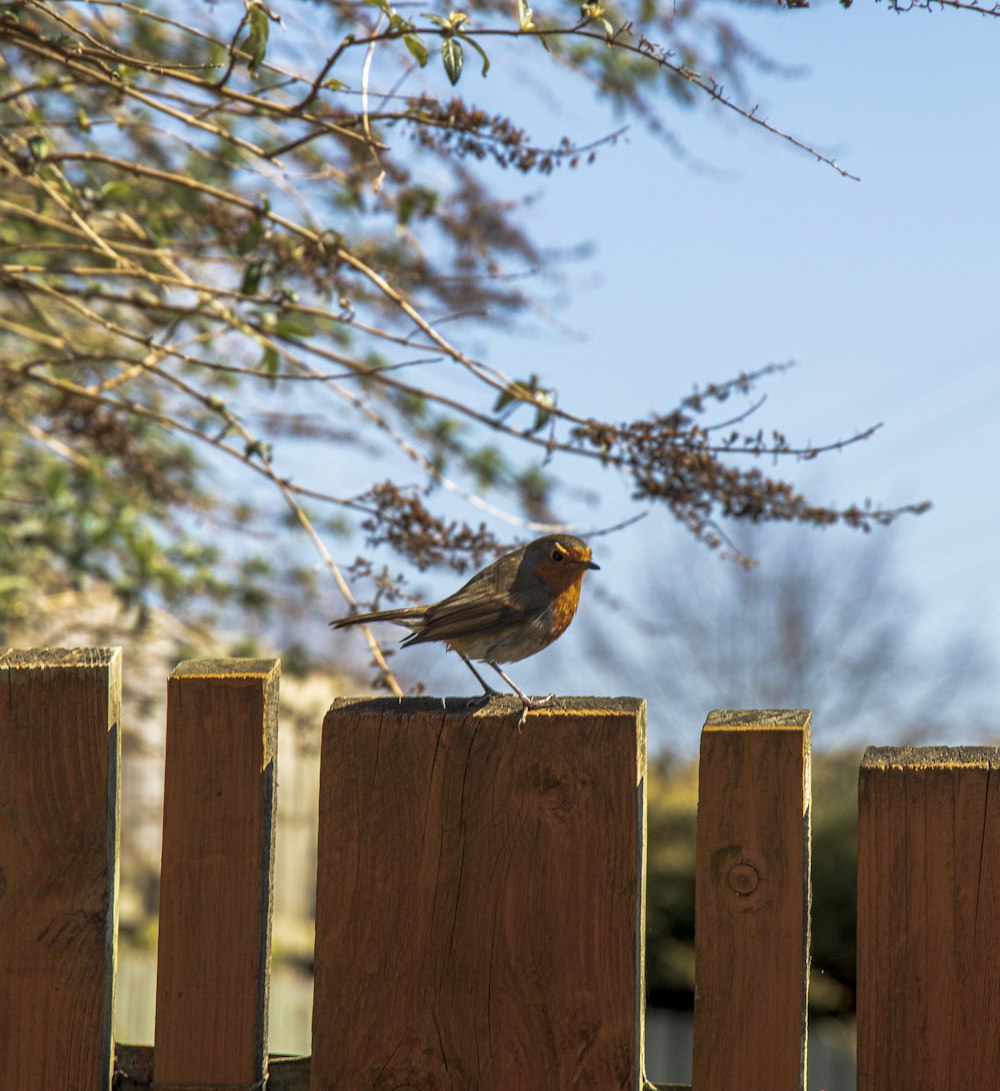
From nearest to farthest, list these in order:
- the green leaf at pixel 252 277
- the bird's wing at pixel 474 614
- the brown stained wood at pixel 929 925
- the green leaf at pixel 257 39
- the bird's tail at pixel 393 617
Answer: the brown stained wood at pixel 929 925 → the bird's wing at pixel 474 614 → the bird's tail at pixel 393 617 → the green leaf at pixel 257 39 → the green leaf at pixel 252 277

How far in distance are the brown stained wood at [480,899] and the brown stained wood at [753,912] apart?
9cm

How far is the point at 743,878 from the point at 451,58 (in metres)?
1.65

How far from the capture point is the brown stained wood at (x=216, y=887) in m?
1.93

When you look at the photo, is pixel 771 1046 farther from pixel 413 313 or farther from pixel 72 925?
pixel 413 313

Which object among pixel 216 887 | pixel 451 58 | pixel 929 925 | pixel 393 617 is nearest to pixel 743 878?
pixel 929 925

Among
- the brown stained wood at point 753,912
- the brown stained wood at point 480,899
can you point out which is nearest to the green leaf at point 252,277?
the brown stained wood at point 480,899

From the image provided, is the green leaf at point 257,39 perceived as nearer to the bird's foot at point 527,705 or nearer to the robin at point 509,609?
the robin at point 509,609

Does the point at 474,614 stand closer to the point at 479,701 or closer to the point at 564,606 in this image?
the point at 564,606

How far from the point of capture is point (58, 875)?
6.43 ft

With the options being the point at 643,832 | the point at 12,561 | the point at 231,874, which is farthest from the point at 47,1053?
the point at 12,561

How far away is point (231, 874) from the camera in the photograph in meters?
1.93

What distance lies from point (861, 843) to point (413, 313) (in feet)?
5.18

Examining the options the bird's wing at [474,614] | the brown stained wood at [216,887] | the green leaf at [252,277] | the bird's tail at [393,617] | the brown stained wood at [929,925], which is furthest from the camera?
the green leaf at [252,277]

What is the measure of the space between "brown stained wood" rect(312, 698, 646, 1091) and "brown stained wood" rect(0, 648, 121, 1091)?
30 cm
